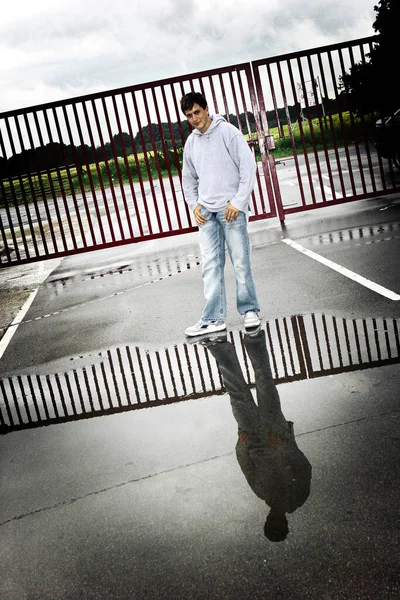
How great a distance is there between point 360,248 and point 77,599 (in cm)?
671

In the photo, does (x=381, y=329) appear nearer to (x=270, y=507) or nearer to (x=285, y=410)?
(x=285, y=410)

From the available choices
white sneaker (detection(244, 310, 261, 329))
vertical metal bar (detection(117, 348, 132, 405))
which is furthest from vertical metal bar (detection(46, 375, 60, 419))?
white sneaker (detection(244, 310, 261, 329))

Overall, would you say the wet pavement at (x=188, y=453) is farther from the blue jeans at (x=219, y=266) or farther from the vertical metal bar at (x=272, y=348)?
the blue jeans at (x=219, y=266)

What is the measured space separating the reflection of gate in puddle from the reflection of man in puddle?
0.09 meters

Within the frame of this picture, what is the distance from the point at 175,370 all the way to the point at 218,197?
5.51 feet

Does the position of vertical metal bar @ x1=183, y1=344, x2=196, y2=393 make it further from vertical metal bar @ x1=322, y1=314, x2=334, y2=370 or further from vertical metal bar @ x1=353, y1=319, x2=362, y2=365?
vertical metal bar @ x1=353, y1=319, x2=362, y2=365

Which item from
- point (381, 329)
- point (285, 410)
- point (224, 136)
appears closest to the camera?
point (285, 410)

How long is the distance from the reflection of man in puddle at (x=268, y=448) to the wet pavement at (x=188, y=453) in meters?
0.05

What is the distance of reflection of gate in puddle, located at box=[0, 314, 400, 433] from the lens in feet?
14.6

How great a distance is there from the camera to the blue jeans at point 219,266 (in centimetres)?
586

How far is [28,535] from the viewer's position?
9.97 ft

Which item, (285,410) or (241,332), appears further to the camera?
(241,332)

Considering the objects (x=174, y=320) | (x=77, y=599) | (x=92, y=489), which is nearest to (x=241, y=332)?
(x=174, y=320)

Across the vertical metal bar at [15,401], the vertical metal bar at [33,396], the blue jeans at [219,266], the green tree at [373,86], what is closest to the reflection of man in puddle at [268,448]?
the blue jeans at [219,266]
